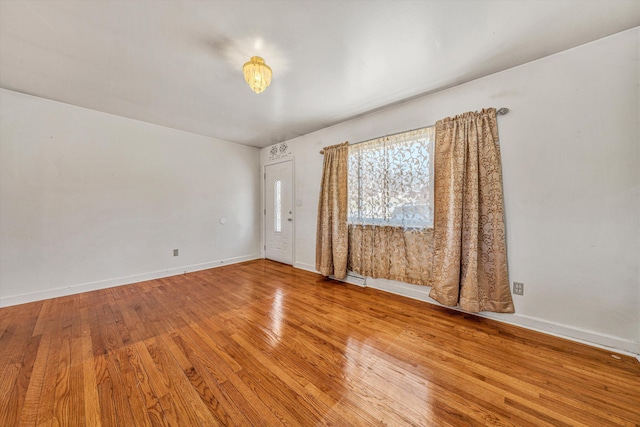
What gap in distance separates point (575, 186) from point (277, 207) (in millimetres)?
4106

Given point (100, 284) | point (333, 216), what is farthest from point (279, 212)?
point (100, 284)

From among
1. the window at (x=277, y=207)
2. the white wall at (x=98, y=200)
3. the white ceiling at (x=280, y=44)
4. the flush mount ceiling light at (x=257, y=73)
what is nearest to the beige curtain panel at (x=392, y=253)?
the white ceiling at (x=280, y=44)

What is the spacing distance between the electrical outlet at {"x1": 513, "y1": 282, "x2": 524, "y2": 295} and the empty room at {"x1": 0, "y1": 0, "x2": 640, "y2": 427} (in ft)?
0.28

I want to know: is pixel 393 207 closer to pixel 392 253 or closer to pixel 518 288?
pixel 392 253

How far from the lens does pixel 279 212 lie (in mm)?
4562

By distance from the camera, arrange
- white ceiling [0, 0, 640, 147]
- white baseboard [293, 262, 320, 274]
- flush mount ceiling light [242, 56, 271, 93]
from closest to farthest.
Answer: white ceiling [0, 0, 640, 147] < flush mount ceiling light [242, 56, 271, 93] < white baseboard [293, 262, 320, 274]

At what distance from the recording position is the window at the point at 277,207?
454 cm

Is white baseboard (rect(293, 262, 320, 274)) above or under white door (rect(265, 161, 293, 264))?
under

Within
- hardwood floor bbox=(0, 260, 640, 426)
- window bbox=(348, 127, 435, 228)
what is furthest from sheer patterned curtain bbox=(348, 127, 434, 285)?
hardwood floor bbox=(0, 260, 640, 426)

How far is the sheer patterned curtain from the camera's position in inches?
102

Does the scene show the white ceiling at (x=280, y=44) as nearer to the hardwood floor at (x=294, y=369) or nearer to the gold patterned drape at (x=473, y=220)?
the gold patterned drape at (x=473, y=220)

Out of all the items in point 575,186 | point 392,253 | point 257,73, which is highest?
point 257,73

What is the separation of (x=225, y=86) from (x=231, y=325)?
8.18 feet

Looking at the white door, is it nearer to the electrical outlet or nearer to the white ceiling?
the white ceiling
